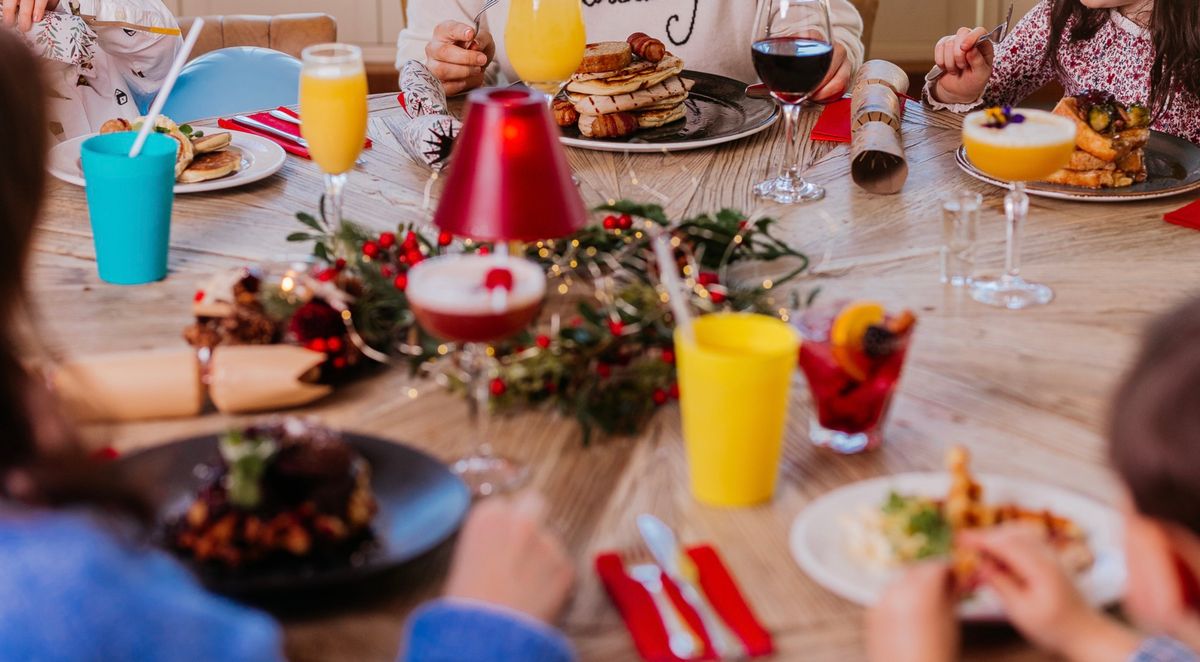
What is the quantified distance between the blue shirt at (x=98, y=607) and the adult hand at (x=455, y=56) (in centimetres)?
154

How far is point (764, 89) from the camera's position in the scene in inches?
89.7

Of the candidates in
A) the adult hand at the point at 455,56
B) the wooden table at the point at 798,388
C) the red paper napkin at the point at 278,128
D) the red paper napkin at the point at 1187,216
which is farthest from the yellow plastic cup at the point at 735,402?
the adult hand at the point at 455,56

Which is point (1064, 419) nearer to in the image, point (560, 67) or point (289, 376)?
point (289, 376)

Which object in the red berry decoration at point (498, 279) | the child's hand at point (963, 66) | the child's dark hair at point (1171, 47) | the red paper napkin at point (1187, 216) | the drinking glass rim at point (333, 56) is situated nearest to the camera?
the red berry decoration at point (498, 279)

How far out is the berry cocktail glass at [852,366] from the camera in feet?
3.44

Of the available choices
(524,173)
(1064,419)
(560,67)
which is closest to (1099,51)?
(560,67)

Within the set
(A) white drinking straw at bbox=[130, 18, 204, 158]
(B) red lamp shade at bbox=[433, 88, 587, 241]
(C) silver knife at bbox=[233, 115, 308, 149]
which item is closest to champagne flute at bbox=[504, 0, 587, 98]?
(C) silver knife at bbox=[233, 115, 308, 149]

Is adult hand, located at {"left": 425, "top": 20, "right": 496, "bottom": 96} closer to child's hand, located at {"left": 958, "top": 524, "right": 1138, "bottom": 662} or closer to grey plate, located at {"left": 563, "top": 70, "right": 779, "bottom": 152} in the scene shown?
grey plate, located at {"left": 563, "top": 70, "right": 779, "bottom": 152}

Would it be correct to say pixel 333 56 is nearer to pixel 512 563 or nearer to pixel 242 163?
pixel 242 163

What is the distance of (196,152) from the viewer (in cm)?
183

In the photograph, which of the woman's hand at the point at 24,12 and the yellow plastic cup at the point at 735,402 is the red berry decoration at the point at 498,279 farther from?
the woman's hand at the point at 24,12

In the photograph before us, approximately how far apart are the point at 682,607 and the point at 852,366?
1.00ft

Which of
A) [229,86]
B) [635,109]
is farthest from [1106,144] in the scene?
[229,86]

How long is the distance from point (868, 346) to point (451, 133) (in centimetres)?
96
